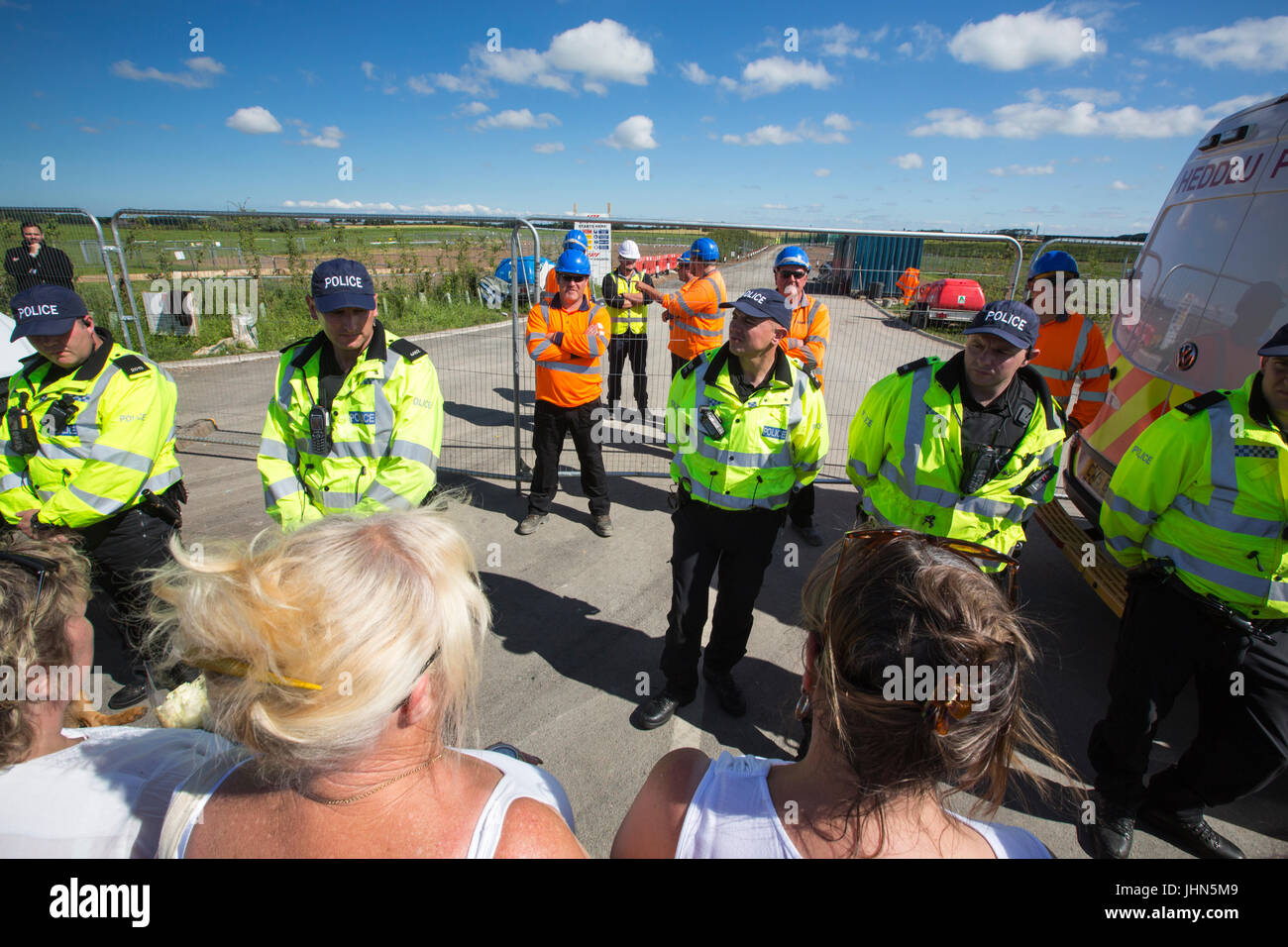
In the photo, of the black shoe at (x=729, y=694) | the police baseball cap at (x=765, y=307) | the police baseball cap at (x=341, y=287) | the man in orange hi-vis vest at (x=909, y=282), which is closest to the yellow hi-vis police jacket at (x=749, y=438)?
the police baseball cap at (x=765, y=307)

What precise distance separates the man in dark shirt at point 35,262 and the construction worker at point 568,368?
7.40m

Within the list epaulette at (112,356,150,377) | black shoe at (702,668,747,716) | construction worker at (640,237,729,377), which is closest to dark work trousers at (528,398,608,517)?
construction worker at (640,237,729,377)

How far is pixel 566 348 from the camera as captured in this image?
4.82 m

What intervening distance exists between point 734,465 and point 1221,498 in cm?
188

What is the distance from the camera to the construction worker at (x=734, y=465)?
2830mm

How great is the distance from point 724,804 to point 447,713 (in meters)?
0.60

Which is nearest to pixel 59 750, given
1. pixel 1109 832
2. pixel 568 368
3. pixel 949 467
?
pixel 949 467

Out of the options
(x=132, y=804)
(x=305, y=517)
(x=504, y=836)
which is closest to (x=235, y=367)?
(x=305, y=517)

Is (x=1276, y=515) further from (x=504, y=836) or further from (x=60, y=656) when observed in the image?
(x=60, y=656)

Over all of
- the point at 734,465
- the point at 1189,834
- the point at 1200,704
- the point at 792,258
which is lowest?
the point at 1189,834

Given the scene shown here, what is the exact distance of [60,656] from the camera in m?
1.40

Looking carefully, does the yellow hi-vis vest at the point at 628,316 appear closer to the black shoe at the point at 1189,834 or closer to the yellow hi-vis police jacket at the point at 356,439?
the yellow hi-vis police jacket at the point at 356,439

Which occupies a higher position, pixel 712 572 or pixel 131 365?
pixel 131 365

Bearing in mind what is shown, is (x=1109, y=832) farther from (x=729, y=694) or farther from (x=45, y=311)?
(x=45, y=311)
